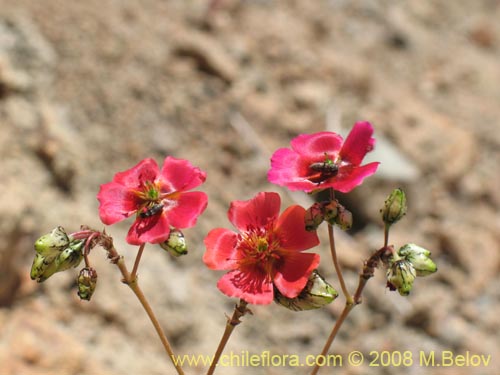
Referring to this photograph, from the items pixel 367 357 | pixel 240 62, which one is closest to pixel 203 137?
pixel 240 62

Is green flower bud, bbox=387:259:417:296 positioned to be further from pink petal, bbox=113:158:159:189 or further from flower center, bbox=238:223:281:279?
pink petal, bbox=113:158:159:189

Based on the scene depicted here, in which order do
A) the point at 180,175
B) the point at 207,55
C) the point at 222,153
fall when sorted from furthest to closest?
the point at 207,55 → the point at 222,153 → the point at 180,175

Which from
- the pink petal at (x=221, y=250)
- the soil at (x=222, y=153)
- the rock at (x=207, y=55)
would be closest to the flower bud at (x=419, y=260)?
the pink petal at (x=221, y=250)

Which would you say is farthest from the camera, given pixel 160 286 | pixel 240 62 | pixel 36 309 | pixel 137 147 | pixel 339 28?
pixel 339 28

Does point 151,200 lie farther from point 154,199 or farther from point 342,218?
point 342,218

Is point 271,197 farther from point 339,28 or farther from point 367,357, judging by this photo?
point 339,28

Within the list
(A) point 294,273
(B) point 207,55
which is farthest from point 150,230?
(B) point 207,55

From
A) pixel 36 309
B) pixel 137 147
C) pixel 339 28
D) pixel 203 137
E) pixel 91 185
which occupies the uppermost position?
pixel 339 28
